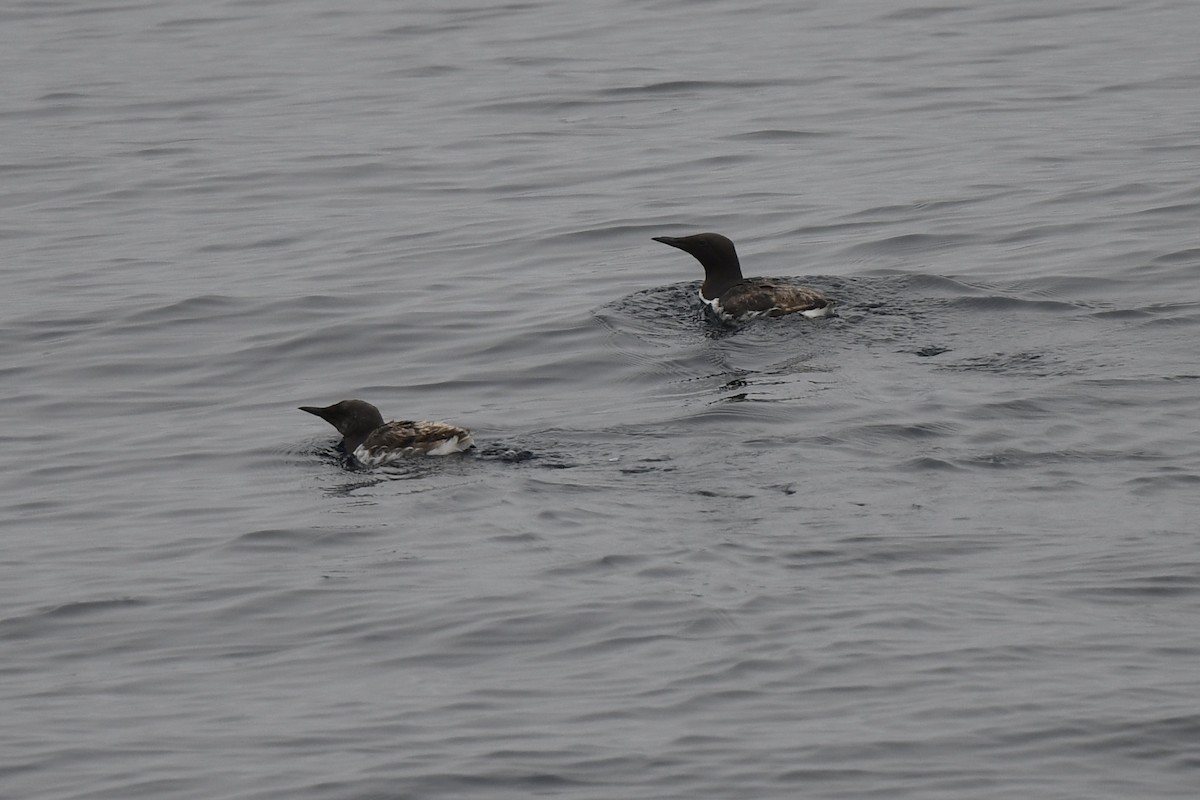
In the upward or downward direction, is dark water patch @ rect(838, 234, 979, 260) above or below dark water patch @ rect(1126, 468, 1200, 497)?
above

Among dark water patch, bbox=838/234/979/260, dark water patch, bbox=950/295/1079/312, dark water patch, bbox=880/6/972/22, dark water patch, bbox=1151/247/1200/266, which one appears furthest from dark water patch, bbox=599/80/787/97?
dark water patch, bbox=950/295/1079/312

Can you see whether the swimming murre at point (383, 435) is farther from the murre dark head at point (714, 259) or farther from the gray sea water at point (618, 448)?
the murre dark head at point (714, 259)

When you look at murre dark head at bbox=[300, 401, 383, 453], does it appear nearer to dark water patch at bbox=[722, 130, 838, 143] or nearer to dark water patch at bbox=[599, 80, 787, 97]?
dark water patch at bbox=[722, 130, 838, 143]

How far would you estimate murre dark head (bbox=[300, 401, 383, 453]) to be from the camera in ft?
43.7

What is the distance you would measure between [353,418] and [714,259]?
4.27 meters

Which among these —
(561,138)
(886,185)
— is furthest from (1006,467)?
(561,138)

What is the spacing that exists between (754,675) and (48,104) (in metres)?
22.2

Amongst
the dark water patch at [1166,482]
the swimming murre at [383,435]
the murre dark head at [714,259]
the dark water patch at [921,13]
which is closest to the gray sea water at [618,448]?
the dark water patch at [1166,482]

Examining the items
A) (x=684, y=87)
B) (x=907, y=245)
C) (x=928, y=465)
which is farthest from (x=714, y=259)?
(x=684, y=87)

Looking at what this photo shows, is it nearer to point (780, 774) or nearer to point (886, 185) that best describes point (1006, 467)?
point (780, 774)

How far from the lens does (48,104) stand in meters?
28.6

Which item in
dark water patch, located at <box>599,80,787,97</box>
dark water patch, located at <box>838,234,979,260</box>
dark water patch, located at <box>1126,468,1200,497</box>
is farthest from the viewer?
dark water patch, located at <box>599,80,787,97</box>

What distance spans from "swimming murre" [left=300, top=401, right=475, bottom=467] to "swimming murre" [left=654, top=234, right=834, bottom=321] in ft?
11.3

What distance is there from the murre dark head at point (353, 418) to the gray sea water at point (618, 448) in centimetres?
22
